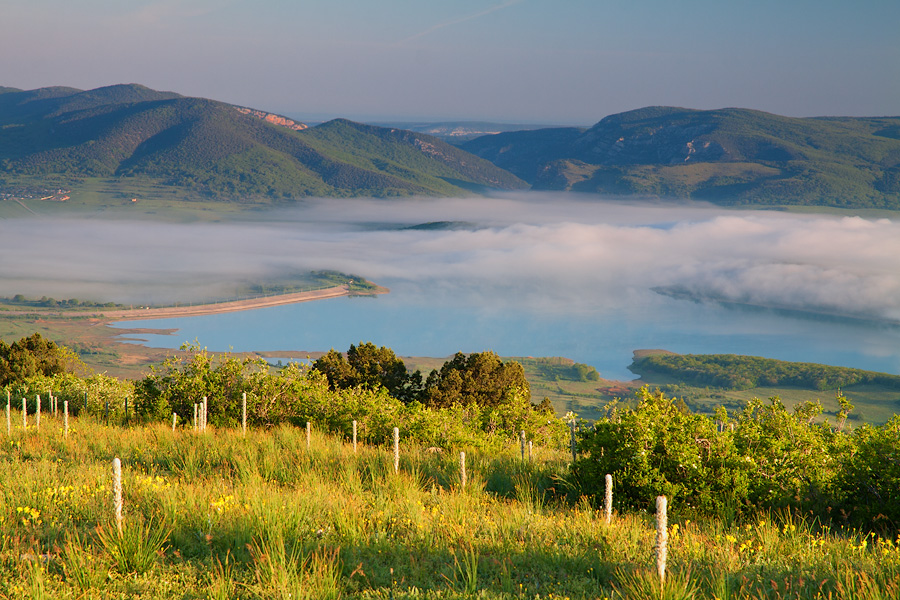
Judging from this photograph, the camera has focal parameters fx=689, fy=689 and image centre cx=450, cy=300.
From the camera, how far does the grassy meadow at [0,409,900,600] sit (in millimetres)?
5461

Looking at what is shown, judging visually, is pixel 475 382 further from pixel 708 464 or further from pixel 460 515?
pixel 460 515

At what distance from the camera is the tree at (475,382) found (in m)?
32.8

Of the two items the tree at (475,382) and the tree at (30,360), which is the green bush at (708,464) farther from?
the tree at (30,360)

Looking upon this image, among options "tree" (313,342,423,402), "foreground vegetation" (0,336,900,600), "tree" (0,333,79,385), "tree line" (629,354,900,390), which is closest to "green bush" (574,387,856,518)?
"foreground vegetation" (0,336,900,600)

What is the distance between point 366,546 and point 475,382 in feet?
91.9

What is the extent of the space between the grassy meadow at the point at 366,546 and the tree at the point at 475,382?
2369 centimetres

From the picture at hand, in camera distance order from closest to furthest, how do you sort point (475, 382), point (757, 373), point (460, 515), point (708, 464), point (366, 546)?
point (366, 546), point (460, 515), point (708, 464), point (475, 382), point (757, 373)

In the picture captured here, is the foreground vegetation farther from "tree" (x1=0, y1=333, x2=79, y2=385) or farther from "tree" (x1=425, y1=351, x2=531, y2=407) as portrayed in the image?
"tree" (x1=0, y1=333, x2=79, y2=385)

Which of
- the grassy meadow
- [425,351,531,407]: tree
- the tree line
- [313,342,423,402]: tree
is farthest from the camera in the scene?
the tree line

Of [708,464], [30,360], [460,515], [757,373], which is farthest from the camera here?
[757,373]

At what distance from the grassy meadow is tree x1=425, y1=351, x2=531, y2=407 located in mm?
23688

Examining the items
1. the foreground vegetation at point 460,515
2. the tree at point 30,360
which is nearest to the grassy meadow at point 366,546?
the foreground vegetation at point 460,515

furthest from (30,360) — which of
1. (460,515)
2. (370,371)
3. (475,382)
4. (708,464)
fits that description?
(708,464)

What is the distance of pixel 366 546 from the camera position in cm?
638
